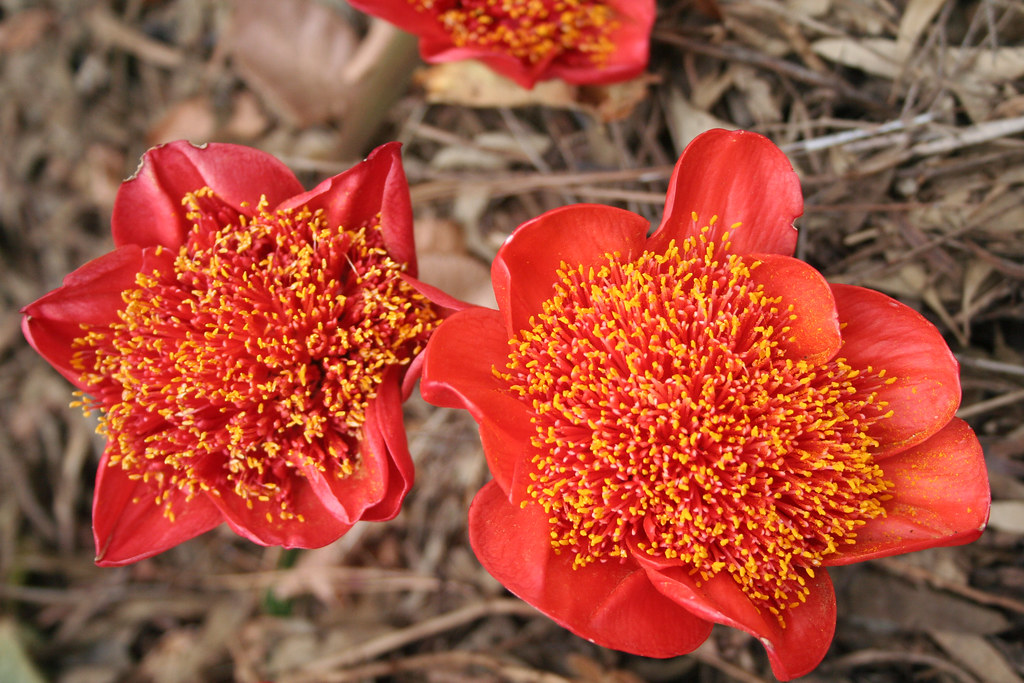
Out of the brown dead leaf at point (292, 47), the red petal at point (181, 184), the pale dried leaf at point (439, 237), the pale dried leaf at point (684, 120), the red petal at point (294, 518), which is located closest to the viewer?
the red petal at point (294, 518)

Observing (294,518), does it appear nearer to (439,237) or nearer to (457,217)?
(439,237)

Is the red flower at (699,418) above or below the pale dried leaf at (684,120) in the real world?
below

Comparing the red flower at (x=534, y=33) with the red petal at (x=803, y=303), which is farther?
the red flower at (x=534, y=33)

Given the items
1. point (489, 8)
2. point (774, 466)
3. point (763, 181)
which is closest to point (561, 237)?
point (763, 181)

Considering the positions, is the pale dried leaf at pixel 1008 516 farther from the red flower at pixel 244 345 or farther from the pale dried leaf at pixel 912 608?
the red flower at pixel 244 345

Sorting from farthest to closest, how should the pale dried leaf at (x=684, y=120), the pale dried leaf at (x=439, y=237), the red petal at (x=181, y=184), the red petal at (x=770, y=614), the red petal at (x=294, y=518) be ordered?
the pale dried leaf at (x=439, y=237) < the pale dried leaf at (x=684, y=120) < the red petal at (x=181, y=184) < the red petal at (x=294, y=518) < the red petal at (x=770, y=614)

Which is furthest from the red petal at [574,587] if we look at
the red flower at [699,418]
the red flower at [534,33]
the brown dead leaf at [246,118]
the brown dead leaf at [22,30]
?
the brown dead leaf at [22,30]

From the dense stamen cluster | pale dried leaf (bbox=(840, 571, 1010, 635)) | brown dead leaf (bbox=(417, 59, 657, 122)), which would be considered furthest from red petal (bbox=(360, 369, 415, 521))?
pale dried leaf (bbox=(840, 571, 1010, 635))
